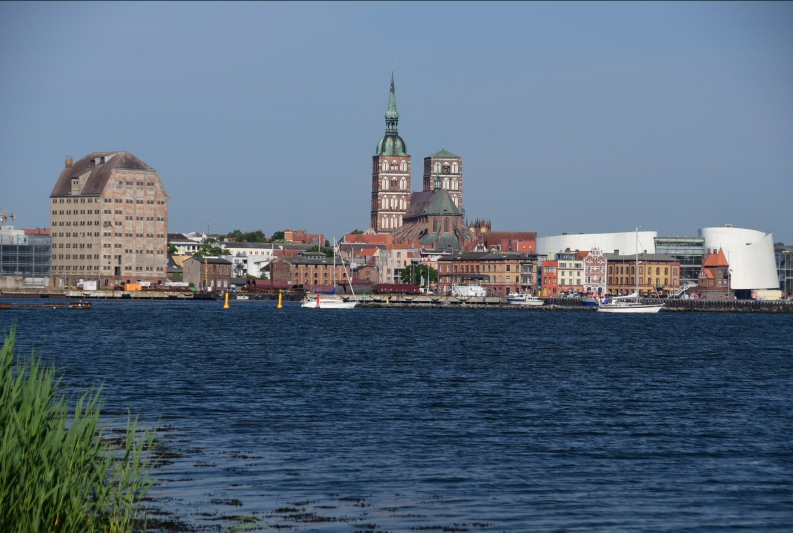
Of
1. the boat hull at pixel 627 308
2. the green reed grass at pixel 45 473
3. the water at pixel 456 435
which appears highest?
the boat hull at pixel 627 308

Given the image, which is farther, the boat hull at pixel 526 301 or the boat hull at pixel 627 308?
the boat hull at pixel 526 301

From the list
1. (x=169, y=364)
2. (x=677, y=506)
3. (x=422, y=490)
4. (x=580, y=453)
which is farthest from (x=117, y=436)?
(x=169, y=364)

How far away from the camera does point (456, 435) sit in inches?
1213

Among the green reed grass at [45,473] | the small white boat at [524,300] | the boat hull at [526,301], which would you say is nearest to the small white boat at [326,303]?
the boat hull at [526,301]

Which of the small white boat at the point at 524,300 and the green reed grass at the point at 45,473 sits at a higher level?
the small white boat at the point at 524,300

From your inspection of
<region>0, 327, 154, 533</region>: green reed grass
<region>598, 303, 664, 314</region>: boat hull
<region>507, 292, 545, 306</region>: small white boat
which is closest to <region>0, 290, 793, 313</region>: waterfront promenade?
<region>507, 292, 545, 306</region>: small white boat

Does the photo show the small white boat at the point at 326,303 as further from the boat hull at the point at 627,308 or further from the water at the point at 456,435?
the water at the point at 456,435

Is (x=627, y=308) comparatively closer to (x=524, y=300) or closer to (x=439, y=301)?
(x=524, y=300)

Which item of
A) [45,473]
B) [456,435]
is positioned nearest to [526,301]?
[456,435]

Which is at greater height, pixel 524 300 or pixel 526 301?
pixel 524 300

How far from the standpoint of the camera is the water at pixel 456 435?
2139 cm

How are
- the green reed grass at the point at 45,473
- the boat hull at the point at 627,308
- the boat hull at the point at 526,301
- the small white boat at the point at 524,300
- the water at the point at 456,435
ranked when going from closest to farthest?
A: the green reed grass at the point at 45,473, the water at the point at 456,435, the boat hull at the point at 627,308, the boat hull at the point at 526,301, the small white boat at the point at 524,300

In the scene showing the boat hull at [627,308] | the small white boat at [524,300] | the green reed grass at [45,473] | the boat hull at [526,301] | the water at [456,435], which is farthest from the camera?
the small white boat at [524,300]

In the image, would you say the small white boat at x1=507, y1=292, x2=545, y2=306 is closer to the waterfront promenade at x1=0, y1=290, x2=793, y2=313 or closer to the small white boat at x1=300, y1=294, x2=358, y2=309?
the waterfront promenade at x1=0, y1=290, x2=793, y2=313
